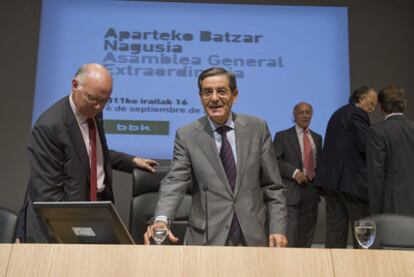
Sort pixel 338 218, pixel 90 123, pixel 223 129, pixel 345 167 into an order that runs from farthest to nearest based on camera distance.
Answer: pixel 338 218 → pixel 345 167 → pixel 90 123 → pixel 223 129

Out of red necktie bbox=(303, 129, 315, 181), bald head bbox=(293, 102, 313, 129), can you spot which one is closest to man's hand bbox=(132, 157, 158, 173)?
red necktie bbox=(303, 129, 315, 181)

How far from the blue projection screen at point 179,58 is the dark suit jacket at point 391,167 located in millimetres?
1304

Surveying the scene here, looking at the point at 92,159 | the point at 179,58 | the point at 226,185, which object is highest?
the point at 179,58

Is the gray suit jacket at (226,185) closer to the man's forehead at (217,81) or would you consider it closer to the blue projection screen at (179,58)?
the man's forehead at (217,81)

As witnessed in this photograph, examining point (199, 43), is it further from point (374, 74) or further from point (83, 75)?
point (83, 75)

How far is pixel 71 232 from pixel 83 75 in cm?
90

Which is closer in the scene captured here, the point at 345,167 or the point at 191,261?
the point at 191,261

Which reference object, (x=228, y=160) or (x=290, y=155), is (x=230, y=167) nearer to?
(x=228, y=160)

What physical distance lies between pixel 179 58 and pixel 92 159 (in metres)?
2.57

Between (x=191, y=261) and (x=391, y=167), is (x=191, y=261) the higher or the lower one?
the lower one

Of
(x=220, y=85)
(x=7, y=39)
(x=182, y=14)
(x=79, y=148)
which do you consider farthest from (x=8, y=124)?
(x=220, y=85)

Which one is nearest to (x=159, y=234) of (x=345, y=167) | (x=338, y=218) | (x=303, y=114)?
(x=345, y=167)

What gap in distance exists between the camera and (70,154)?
2.38 meters

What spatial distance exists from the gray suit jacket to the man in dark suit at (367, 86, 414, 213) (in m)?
1.27
